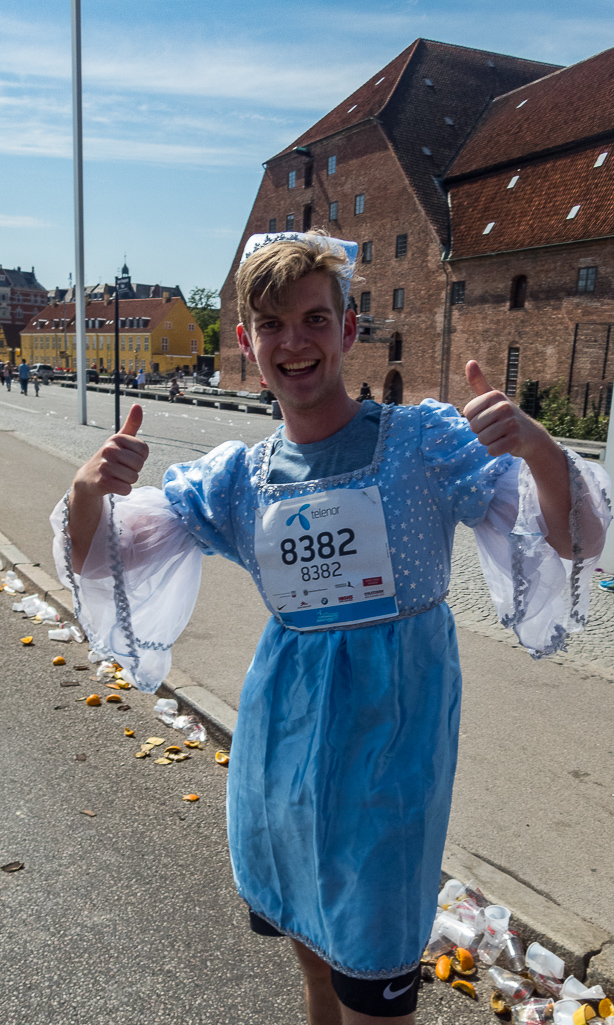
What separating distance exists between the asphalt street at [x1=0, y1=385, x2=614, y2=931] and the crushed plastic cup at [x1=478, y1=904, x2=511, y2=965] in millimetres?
237

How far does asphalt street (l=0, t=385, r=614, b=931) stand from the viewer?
3.29 m

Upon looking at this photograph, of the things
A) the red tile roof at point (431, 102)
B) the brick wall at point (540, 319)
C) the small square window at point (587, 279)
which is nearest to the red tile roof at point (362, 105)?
the red tile roof at point (431, 102)

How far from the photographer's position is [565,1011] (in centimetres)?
256

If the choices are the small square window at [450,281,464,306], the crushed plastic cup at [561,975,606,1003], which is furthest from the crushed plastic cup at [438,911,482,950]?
the small square window at [450,281,464,306]

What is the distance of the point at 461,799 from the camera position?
3734 millimetres

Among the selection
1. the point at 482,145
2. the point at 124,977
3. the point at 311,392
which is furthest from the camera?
the point at 482,145

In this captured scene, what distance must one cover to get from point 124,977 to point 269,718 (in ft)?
4.37

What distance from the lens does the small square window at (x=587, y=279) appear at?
1357 inches

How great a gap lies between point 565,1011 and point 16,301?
475 feet

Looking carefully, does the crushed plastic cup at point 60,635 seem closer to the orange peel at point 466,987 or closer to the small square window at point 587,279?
the orange peel at point 466,987

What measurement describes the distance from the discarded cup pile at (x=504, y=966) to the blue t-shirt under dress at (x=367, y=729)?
0.98m

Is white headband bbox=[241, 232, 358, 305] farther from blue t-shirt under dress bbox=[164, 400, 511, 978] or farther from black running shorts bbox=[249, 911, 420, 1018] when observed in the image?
black running shorts bbox=[249, 911, 420, 1018]

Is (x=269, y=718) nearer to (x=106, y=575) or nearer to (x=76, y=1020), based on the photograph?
(x=106, y=575)

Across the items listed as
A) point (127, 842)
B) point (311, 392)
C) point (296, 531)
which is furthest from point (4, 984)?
point (311, 392)
